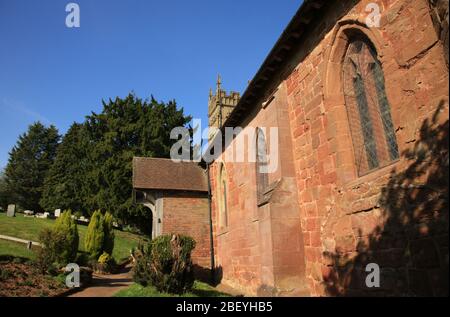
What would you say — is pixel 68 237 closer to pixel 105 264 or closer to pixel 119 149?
pixel 105 264

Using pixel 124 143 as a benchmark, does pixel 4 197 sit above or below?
below

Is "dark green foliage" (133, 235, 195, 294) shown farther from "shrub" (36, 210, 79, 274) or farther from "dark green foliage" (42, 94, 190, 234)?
"dark green foliage" (42, 94, 190, 234)

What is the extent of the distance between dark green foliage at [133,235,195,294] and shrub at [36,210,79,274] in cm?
467

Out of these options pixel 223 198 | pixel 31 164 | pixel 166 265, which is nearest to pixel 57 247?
pixel 166 265

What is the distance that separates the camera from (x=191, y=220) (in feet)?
51.6

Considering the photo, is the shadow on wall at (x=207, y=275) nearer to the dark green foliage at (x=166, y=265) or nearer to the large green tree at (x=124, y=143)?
the dark green foliage at (x=166, y=265)

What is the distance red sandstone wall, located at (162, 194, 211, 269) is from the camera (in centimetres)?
1521

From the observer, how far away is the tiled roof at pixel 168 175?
1608 cm

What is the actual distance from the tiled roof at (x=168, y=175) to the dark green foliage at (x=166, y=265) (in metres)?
6.00

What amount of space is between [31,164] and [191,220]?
43870mm

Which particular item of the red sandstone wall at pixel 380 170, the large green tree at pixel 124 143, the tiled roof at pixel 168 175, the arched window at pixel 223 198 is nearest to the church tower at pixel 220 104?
the large green tree at pixel 124 143

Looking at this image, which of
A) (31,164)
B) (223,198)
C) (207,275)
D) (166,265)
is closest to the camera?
(166,265)

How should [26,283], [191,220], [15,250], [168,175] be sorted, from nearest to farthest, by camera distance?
[26,283], [15,250], [191,220], [168,175]

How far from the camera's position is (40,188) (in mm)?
44219
